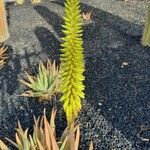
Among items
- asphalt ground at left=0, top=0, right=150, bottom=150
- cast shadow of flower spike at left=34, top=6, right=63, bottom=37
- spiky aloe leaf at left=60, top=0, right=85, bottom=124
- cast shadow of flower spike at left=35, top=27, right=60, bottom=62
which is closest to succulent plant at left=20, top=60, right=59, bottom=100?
asphalt ground at left=0, top=0, right=150, bottom=150

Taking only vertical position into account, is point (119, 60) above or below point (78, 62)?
below

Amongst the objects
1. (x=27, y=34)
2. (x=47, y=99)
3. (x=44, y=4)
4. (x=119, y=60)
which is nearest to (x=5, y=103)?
(x=47, y=99)

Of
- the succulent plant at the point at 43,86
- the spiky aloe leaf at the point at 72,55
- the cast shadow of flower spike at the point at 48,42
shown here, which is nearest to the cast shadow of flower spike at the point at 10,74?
the succulent plant at the point at 43,86

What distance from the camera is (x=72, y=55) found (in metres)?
2.09

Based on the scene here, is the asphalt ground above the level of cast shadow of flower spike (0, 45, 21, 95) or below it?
above

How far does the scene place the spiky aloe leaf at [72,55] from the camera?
197 cm

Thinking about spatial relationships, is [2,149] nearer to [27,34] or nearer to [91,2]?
[27,34]

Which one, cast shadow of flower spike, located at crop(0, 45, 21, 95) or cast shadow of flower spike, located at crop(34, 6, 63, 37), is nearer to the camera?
cast shadow of flower spike, located at crop(0, 45, 21, 95)

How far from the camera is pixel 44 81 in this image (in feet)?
13.5

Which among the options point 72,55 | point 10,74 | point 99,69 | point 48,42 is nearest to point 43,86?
point 10,74

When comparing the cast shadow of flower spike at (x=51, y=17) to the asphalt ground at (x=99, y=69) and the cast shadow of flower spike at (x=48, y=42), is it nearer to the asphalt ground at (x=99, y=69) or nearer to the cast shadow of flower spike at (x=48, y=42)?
the asphalt ground at (x=99, y=69)

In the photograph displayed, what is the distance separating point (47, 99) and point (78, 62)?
208 cm

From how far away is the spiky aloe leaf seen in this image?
197 centimetres

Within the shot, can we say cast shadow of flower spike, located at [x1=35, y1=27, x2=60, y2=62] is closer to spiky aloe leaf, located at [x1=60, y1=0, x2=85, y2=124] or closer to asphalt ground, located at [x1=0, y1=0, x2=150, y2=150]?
asphalt ground, located at [x1=0, y1=0, x2=150, y2=150]
